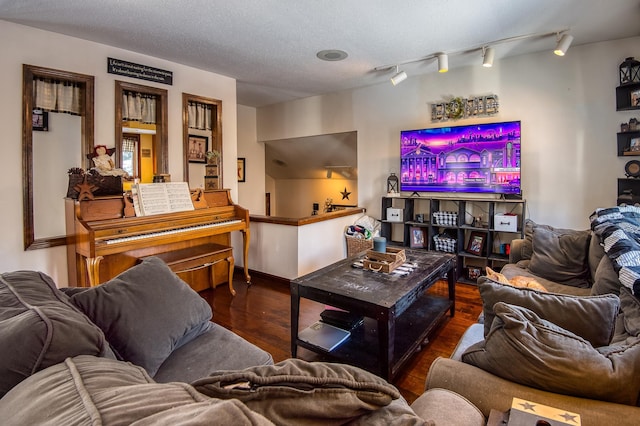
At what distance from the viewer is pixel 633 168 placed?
3.08 m

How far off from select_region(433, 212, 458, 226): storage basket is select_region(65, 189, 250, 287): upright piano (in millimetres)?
2474

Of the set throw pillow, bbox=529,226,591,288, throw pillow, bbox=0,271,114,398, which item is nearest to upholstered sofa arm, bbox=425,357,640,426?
throw pillow, bbox=0,271,114,398

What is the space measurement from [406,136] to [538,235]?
1.99 metres

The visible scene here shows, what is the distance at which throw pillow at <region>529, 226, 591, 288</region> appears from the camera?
8.38 ft

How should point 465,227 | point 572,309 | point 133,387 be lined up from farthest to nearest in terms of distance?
point 465,227
point 572,309
point 133,387

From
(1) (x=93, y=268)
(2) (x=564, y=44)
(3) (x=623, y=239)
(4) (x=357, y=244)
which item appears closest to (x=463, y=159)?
(2) (x=564, y=44)

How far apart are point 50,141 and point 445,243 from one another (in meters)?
4.18

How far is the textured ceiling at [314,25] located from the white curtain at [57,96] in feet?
1.45

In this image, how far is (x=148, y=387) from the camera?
602 mm

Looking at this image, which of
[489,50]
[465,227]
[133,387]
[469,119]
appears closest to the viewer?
[133,387]

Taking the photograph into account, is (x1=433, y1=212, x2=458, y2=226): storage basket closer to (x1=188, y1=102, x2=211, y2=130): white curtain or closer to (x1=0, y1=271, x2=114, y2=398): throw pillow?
(x1=188, y1=102, x2=211, y2=130): white curtain

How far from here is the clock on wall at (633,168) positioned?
3055mm

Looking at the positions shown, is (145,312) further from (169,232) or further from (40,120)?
(40,120)

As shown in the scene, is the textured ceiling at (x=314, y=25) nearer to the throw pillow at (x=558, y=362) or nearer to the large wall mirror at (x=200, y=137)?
the large wall mirror at (x=200, y=137)
